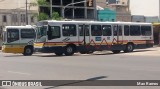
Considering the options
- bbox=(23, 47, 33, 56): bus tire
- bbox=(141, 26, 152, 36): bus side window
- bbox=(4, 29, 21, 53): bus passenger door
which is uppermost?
bbox=(141, 26, 152, 36): bus side window

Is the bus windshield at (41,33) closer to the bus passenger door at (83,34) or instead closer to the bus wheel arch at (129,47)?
the bus passenger door at (83,34)

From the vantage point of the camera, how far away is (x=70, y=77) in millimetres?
15844

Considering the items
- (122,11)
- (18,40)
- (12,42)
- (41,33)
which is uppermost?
(122,11)

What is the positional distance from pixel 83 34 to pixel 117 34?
3524mm

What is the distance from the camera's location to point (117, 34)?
3594 centimetres

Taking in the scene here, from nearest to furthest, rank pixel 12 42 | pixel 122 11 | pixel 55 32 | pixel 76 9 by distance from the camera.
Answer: pixel 55 32 → pixel 12 42 → pixel 76 9 → pixel 122 11

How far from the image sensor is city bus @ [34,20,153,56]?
32.4 meters

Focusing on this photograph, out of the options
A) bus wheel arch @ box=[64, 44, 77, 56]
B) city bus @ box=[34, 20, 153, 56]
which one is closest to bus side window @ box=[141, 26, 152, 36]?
city bus @ box=[34, 20, 153, 56]

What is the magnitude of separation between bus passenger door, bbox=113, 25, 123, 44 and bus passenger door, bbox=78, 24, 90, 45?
2724 mm

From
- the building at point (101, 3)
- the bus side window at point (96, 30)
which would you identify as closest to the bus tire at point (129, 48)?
the bus side window at point (96, 30)

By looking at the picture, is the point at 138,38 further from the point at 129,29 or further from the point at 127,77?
the point at 127,77

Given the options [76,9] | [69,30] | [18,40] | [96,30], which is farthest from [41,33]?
[76,9]

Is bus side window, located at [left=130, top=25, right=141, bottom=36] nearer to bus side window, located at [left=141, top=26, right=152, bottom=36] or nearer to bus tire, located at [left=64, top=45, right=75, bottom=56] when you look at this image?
bus side window, located at [left=141, top=26, right=152, bottom=36]

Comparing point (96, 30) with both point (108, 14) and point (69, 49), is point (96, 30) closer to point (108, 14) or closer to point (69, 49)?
point (69, 49)
